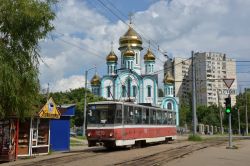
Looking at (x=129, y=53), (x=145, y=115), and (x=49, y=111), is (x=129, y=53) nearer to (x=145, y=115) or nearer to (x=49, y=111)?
(x=145, y=115)

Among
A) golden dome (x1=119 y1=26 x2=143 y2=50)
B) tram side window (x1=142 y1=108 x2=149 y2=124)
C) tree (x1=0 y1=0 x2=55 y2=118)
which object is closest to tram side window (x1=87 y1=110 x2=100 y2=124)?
tram side window (x1=142 y1=108 x2=149 y2=124)

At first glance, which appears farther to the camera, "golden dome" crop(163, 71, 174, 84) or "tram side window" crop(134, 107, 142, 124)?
"golden dome" crop(163, 71, 174, 84)

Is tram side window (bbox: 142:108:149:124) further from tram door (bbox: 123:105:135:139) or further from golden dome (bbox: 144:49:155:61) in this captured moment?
golden dome (bbox: 144:49:155:61)

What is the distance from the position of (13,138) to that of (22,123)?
2.13 metres

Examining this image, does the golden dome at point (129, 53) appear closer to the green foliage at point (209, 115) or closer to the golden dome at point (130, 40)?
the golden dome at point (130, 40)

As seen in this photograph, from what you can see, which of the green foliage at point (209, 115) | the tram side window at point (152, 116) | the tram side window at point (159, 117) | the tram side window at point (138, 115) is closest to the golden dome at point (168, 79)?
the green foliage at point (209, 115)

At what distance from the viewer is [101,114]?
26.7 m

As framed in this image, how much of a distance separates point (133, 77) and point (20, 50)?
7044cm

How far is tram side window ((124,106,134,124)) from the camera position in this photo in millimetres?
27038

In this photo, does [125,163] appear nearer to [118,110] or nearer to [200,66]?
[118,110]

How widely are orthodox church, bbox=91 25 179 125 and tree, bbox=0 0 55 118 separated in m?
65.1

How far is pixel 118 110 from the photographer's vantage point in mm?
26359

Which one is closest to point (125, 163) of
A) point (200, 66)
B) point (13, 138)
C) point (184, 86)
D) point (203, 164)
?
point (203, 164)

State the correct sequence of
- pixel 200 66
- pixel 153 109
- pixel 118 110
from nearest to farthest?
pixel 118 110, pixel 153 109, pixel 200 66
